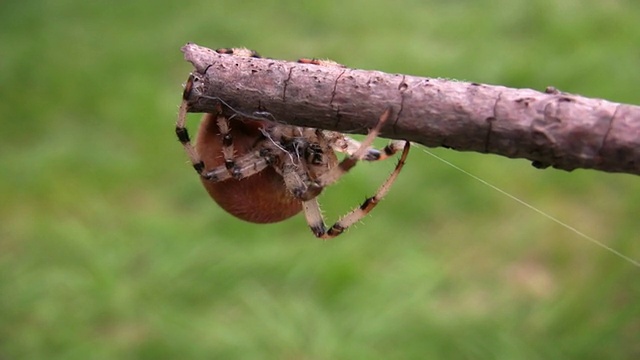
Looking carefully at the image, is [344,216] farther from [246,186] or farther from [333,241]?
[333,241]

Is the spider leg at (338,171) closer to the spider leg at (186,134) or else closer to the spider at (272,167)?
the spider at (272,167)

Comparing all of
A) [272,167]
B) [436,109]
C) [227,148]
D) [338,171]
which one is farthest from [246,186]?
[436,109]

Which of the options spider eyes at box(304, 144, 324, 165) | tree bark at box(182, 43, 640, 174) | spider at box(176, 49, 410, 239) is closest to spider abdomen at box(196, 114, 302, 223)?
spider at box(176, 49, 410, 239)

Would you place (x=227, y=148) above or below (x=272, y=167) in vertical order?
above

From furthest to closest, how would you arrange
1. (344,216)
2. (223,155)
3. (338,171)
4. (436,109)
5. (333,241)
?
(333,241), (344,216), (223,155), (338,171), (436,109)

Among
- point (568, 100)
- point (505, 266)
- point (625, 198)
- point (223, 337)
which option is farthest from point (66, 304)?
point (568, 100)

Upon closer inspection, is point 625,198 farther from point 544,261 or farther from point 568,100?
point 568,100

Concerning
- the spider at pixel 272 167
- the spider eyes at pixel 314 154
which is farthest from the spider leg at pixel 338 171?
the spider eyes at pixel 314 154

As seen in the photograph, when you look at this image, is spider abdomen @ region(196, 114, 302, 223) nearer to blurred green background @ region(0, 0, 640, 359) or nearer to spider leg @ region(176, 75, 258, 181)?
spider leg @ region(176, 75, 258, 181)
